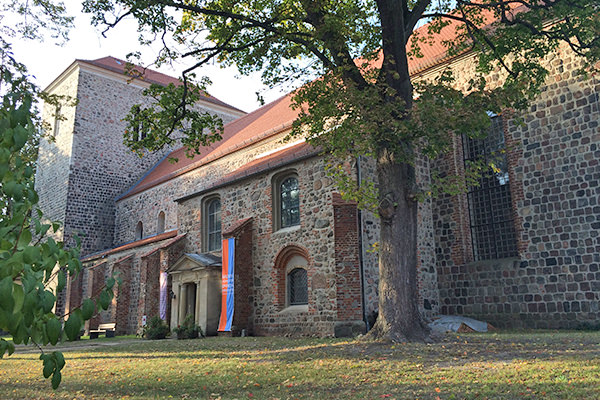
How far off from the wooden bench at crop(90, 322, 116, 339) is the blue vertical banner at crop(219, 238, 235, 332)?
29.9ft

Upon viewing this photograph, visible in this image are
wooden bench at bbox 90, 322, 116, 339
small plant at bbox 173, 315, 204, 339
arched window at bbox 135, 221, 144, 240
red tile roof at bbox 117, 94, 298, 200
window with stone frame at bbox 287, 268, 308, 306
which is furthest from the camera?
arched window at bbox 135, 221, 144, 240

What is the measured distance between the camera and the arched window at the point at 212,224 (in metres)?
19.6

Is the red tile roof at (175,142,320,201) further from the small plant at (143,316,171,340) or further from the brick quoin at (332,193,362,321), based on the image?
the small plant at (143,316,171,340)

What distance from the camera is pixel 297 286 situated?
15.9 m

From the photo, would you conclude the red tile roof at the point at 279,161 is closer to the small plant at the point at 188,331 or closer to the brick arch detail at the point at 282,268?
the brick arch detail at the point at 282,268

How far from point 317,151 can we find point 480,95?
6.39 m

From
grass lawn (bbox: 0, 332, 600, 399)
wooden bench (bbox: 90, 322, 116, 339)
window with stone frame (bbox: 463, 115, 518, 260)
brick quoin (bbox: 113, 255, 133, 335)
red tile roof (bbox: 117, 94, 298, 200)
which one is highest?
red tile roof (bbox: 117, 94, 298, 200)

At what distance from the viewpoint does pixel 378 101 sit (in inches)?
399

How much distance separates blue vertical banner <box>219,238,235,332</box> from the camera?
A: 53.3 feet

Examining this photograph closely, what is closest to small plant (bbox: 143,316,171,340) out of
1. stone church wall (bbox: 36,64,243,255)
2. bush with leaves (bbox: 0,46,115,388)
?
stone church wall (bbox: 36,64,243,255)

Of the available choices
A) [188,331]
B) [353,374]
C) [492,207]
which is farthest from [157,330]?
[353,374]

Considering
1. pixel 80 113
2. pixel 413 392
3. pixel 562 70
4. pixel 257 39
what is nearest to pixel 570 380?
pixel 413 392

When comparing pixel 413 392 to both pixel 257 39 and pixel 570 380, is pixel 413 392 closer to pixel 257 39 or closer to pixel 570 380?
pixel 570 380

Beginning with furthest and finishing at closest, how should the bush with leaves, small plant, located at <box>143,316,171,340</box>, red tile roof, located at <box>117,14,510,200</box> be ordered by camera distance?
small plant, located at <box>143,316,171,340</box>
red tile roof, located at <box>117,14,510,200</box>
the bush with leaves
